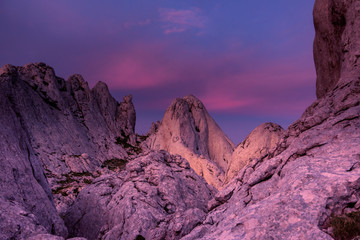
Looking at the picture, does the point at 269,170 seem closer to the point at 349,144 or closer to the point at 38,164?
the point at 349,144

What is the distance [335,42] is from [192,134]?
6602 centimetres

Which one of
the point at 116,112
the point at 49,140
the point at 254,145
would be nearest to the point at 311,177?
the point at 254,145

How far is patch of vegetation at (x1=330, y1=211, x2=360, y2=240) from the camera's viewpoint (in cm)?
899

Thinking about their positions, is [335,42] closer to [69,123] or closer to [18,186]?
[18,186]

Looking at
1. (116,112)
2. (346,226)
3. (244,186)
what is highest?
(116,112)

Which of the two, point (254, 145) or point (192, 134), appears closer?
point (254, 145)

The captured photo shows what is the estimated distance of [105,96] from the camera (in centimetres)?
14112

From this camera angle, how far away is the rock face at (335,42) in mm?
23078

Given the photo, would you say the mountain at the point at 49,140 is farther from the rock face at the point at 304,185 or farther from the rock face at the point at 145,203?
the rock face at the point at 304,185

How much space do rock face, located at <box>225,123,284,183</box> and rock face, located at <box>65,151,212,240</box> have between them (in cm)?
1391

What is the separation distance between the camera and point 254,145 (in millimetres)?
49750

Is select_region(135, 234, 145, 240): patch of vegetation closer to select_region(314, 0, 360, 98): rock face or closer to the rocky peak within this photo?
select_region(314, 0, 360, 98): rock face

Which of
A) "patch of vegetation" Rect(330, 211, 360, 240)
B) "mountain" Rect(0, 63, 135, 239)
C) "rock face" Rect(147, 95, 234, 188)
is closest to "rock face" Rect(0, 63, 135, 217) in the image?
"mountain" Rect(0, 63, 135, 239)

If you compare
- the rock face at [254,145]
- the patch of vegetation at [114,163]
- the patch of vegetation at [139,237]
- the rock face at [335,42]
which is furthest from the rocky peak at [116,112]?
the rock face at [335,42]
